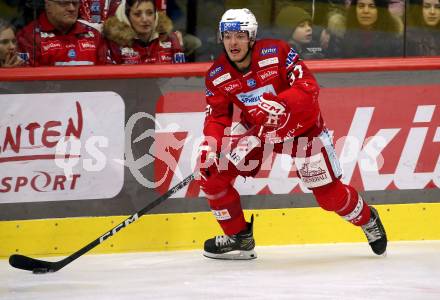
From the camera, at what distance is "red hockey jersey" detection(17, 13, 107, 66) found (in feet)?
17.0

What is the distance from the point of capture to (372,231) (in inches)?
199

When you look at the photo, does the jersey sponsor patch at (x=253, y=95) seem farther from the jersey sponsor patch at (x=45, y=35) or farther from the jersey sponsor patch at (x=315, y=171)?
the jersey sponsor patch at (x=45, y=35)

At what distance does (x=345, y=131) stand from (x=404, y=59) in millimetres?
499

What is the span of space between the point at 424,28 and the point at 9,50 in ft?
7.14

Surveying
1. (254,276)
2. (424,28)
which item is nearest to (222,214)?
(254,276)

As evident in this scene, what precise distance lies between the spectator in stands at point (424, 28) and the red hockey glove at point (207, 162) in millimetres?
1310

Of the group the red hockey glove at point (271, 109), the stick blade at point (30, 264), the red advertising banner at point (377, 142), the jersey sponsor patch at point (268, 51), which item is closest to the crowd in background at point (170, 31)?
the red advertising banner at point (377, 142)

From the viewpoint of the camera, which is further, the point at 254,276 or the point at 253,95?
the point at 253,95

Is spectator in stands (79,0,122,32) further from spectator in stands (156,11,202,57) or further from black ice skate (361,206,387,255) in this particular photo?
black ice skate (361,206,387,255)

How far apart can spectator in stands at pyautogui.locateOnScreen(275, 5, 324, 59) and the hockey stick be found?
1025mm

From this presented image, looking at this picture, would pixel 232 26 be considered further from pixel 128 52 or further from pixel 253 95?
pixel 128 52

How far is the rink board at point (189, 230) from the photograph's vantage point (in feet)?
17.0

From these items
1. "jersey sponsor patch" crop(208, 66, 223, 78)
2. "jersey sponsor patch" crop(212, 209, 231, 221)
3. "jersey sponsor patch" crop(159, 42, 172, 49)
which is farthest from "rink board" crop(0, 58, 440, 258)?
"jersey sponsor patch" crop(208, 66, 223, 78)

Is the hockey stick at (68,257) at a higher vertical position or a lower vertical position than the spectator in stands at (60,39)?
lower
